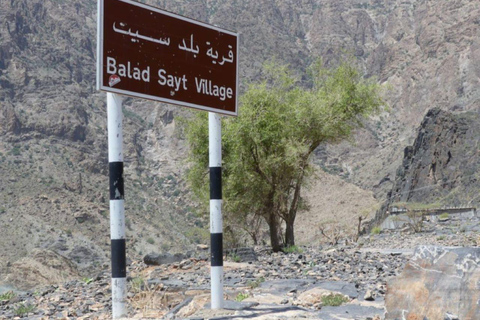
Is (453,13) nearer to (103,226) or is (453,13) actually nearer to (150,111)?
(150,111)

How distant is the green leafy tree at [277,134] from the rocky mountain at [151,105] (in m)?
21.5

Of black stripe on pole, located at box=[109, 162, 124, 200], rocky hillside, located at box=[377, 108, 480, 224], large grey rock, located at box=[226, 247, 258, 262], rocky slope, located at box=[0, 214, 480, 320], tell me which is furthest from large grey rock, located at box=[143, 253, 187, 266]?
rocky hillside, located at box=[377, 108, 480, 224]

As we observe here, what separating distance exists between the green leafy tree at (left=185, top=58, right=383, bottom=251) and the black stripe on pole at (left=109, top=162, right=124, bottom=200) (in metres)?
13.7

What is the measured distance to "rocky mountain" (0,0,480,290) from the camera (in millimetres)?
79500

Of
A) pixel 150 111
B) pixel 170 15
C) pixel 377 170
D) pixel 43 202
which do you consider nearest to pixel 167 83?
pixel 170 15

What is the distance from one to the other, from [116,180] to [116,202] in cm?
26

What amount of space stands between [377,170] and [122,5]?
348 ft

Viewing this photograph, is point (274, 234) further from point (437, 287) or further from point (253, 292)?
point (437, 287)

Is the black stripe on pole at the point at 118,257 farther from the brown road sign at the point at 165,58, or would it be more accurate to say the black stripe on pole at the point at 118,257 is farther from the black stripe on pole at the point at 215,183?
the brown road sign at the point at 165,58

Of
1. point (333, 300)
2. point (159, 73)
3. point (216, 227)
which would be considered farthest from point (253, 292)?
point (159, 73)

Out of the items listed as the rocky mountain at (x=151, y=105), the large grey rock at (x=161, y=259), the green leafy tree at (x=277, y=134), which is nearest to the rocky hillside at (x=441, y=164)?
the rocky mountain at (x=151, y=105)

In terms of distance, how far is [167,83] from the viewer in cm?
797

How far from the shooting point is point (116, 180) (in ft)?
24.4

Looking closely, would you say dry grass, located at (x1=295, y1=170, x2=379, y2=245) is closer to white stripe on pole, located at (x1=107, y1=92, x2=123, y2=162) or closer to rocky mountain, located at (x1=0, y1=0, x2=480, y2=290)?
rocky mountain, located at (x1=0, y1=0, x2=480, y2=290)
